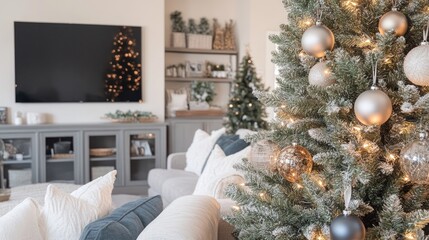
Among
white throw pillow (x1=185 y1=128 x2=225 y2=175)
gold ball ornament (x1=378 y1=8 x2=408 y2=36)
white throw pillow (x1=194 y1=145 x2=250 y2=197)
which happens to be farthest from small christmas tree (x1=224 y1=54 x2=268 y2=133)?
gold ball ornament (x1=378 y1=8 x2=408 y2=36)

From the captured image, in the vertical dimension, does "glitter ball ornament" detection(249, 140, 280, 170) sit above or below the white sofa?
above

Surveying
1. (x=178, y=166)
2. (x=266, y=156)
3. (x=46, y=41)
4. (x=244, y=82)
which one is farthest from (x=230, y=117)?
(x=266, y=156)

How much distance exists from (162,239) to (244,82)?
367 centimetres

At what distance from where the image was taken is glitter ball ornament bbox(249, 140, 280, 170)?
1477 millimetres

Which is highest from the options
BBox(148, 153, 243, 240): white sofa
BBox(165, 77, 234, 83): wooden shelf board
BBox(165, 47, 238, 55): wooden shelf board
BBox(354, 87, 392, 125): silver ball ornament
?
BBox(165, 47, 238, 55): wooden shelf board

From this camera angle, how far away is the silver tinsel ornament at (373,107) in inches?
43.8

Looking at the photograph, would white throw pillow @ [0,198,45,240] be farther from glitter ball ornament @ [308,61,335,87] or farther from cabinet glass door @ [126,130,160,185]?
cabinet glass door @ [126,130,160,185]

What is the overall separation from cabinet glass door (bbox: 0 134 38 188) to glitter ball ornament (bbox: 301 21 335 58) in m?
4.36

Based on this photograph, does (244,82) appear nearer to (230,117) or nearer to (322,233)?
(230,117)

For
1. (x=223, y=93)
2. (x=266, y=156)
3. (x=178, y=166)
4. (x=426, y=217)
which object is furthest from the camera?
(x=223, y=93)

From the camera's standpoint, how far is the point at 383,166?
1176 mm

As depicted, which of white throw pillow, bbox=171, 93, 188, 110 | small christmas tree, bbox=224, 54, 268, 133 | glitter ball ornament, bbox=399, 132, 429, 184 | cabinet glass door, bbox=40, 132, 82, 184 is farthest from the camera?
white throw pillow, bbox=171, 93, 188, 110

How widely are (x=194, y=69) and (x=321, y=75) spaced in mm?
4760

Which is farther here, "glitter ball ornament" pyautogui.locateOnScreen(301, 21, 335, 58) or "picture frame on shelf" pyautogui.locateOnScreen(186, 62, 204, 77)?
"picture frame on shelf" pyautogui.locateOnScreen(186, 62, 204, 77)
